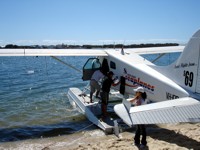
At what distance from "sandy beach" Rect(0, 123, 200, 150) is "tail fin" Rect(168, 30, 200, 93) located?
127 cm

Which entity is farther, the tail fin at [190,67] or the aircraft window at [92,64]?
the aircraft window at [92,64]

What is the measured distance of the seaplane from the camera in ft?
19.4

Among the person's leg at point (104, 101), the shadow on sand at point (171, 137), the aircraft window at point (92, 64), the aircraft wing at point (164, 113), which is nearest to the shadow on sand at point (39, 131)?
the person's leg at point (104, 101)

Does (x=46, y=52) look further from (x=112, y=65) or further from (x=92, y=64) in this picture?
(x=112, y=65)

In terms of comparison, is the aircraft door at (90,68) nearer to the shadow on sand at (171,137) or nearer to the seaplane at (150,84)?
the seaplane at (150,84)

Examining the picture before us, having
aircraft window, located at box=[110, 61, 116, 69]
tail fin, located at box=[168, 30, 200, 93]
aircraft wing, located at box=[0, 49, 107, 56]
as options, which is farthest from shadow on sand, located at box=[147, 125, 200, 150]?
aircraft wing, located at box=[0, 49, 107, 56]

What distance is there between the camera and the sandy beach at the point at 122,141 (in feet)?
22.5

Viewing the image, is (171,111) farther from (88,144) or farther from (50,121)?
(50,121)

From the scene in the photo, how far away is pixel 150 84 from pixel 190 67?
1.62m

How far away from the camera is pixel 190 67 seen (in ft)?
22.7

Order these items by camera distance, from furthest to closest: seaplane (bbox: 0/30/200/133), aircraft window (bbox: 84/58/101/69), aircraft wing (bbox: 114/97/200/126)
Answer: aircraft window (bbox: 84/58/101/69)
seaplane (bbox: 0/30/200/133)
aircraft wing (bbox: 114/97/200/126)

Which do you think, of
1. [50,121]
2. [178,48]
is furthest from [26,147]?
[178,48]

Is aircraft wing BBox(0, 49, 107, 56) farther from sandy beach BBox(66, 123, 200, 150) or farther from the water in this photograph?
sandy beach BBox(66, 123, 200, 150)

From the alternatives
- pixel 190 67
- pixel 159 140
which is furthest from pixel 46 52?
pixel 190 67
